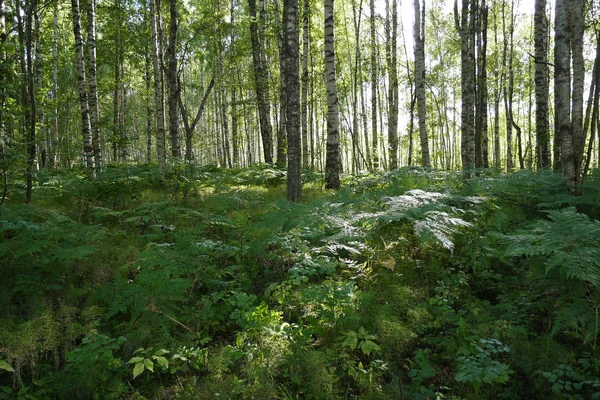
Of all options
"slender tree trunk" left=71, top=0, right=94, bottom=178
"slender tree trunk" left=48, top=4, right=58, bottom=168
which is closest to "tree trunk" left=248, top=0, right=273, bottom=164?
"slender tree trunk" left=71, top=0, right=94, bottom=178

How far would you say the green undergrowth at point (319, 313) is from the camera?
289cm

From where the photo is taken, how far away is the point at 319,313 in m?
3.59

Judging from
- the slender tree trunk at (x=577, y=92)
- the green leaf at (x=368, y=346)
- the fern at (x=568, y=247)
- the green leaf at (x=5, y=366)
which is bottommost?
the green leaf at (x=368, y=346)

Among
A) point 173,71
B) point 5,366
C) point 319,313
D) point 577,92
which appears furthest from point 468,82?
point 5,366

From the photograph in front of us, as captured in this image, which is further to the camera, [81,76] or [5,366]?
[81,76]

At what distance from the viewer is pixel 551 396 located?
8.76 feet

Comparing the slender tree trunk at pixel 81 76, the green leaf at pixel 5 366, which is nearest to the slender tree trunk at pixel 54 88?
the slender tree trunk at pixel 81 76

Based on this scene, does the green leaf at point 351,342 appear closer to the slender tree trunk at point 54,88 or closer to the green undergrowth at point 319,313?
the green undergrowth at point 319,313

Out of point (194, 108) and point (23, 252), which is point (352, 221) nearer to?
point (23, 252)

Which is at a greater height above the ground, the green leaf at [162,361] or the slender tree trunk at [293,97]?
the slender tree trunk at [293,97]

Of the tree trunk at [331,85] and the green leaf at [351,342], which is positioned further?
the tree trunk at [331,85]

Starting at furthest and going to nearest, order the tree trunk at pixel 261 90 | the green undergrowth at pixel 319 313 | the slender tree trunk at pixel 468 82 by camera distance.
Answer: the tree trunk at pixel 261 90 → the slender tree trunk at pixel 468 82 → the green undergrowth at pixel 319 313

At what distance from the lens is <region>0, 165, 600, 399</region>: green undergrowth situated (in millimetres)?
2891

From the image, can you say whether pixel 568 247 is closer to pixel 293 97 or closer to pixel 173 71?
pixel 293 97
